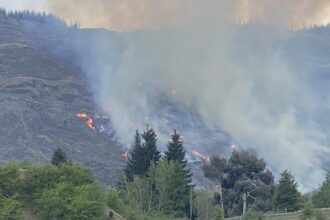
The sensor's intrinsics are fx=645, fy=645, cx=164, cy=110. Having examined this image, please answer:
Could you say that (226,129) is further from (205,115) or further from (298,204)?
(298,204)

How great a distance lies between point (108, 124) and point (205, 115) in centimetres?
3585

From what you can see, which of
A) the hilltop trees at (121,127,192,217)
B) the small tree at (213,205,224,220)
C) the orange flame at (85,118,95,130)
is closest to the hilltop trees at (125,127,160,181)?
the hilltop trees at (121,127,192,217)

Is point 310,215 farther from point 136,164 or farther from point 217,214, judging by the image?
point 136,164

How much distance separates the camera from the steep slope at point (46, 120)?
145750mm

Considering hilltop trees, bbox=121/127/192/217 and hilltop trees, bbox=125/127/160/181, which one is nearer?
hilltop trees, bbox=121/127/192/217

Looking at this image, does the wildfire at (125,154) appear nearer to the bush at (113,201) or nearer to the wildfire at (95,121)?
the wildfire at (95,121)

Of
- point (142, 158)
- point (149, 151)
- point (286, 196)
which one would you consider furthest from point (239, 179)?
point (286, 196)

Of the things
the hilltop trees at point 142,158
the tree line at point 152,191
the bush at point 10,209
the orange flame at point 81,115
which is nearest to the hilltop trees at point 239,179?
the tree line at point 152,191

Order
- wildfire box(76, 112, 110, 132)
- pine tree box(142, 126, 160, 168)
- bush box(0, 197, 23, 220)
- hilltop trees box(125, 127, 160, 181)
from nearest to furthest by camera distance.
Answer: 1. bush box(0, 197, 23, 220)
2. hilltop trees box(125, 127, 160, 181)
3. pine tree box(142, 126, 160, 168)
4. wildfire box(76, 112, 110, 132)

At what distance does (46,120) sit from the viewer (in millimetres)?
167125

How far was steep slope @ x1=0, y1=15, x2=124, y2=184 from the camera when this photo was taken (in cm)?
14575

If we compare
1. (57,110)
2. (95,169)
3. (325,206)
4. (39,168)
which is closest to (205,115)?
(57,110)

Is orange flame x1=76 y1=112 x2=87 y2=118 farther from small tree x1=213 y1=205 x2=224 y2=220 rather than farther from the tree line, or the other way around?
small tree x1=213 y1=205 x2=224 y2=220

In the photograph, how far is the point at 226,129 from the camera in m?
191
